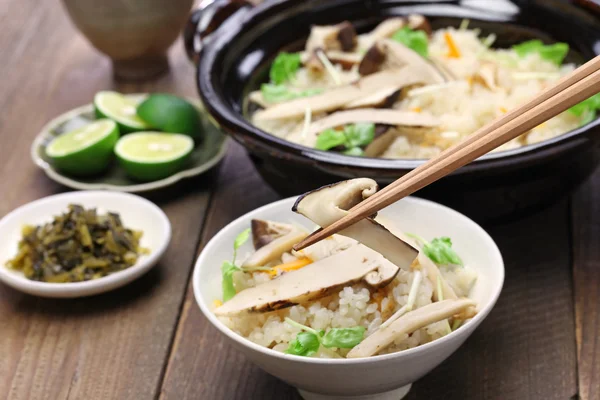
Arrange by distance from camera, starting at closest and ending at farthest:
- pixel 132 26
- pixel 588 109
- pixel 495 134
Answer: pixel 495 134
pixel 588 109
pixel 132 26

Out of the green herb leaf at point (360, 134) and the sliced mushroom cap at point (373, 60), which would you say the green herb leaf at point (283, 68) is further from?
the green herb leaf at point (360, 134)

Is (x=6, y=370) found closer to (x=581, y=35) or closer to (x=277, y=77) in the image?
(x=277, y=77)

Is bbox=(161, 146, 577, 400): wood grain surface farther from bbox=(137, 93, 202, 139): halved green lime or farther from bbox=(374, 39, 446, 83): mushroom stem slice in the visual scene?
bbox=(137, 93, 202, 139): halved green lime

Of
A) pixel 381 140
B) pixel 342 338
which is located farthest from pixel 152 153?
pixel 342 338

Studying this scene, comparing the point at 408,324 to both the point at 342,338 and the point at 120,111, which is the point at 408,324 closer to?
the point at 342,338

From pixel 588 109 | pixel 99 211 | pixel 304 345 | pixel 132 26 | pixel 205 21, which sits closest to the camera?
pixel 304 345

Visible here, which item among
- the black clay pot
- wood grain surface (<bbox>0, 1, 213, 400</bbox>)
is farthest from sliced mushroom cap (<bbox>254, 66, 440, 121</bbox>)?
wood grain surface (<bbox>0, 1, 213, 400</bbox>)
